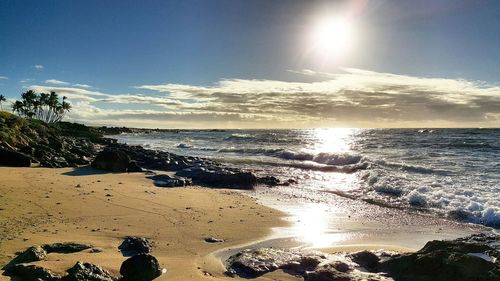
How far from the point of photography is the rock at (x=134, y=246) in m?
8.01

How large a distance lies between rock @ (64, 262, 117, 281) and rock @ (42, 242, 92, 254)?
4.61ft

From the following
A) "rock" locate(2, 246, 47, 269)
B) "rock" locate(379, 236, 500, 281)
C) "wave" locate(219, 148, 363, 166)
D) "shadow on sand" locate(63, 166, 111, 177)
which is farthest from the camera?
"wave" locate(219, 148, 363, 166)

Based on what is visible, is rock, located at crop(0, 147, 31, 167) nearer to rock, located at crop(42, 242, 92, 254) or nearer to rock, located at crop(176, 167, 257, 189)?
rock, located at crop(176, 167, 257, 189)

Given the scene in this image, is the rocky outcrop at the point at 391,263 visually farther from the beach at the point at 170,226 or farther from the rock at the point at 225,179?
the rock at the point at 225,179

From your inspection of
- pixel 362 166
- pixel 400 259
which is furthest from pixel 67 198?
pixel 362 166

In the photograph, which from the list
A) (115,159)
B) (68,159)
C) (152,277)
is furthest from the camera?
(68,159)

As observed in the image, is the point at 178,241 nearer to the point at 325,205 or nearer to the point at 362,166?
the point at 325,205

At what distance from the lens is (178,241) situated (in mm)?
9109

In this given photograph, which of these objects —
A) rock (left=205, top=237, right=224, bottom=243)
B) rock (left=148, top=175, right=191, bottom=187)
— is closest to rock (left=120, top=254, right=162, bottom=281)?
rock (left=205, top=237, right=224, bottom=243)

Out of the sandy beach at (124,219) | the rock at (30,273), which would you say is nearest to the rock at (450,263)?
the sandy beach at (124,219)

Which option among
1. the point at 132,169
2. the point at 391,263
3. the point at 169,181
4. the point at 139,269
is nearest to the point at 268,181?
the point at 169,181

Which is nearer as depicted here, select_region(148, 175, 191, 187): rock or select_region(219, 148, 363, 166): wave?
select_region(148, 175, 191, 187): rock

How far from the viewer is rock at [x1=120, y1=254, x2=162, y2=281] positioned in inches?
252

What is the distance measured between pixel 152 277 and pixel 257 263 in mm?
1976
